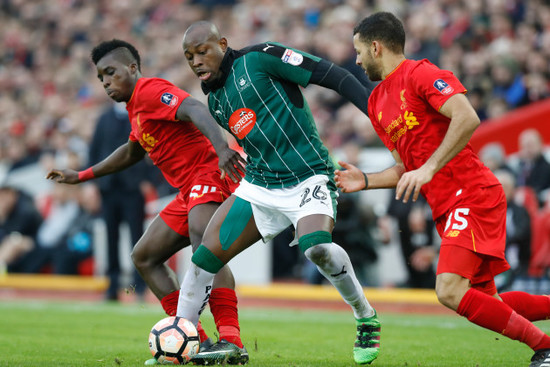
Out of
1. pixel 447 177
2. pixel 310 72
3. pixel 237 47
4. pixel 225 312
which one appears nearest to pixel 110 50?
pixel 310 72

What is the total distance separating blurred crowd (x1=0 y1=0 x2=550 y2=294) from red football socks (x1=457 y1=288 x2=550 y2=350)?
1.78m

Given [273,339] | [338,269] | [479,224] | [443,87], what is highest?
[443,87]

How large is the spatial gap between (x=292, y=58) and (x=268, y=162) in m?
0.74

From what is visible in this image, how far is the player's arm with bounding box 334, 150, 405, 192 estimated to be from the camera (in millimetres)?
5379

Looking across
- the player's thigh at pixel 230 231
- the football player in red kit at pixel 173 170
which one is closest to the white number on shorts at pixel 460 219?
the player's thigh at pixel 230 231

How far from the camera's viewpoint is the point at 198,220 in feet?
21.1

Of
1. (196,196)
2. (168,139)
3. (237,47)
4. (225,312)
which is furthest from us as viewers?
(237,47)

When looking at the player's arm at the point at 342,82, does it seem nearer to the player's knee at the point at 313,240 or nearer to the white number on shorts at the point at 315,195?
the white number on shorts at the point at 315,195

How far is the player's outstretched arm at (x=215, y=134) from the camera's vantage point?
5914mm

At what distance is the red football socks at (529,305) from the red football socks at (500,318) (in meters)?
0.53

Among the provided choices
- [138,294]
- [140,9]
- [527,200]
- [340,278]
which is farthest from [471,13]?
[140,9]

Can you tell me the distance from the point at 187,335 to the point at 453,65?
8.22m

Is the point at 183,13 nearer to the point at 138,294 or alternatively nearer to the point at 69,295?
the point at 69,295

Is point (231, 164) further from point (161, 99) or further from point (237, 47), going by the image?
point (237, 47)
